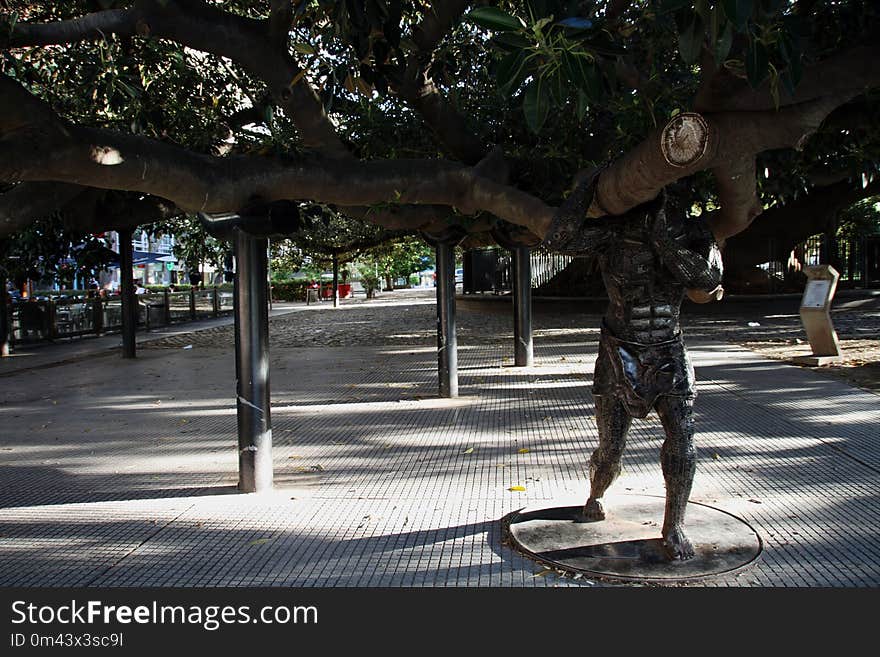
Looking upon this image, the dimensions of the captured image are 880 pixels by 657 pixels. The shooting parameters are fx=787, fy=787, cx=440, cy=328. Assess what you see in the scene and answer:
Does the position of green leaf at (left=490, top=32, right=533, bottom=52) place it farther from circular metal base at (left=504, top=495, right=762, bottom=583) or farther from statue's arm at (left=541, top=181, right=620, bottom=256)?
circular metal base at (left=504, top=495, right=762, bottom=583)

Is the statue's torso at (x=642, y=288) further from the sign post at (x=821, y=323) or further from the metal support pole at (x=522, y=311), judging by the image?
the sign post at (x=821, y=323)

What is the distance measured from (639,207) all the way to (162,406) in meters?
7.29

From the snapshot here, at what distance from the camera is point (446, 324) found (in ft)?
32.8

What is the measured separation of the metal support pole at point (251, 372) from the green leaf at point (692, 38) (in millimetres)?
3666

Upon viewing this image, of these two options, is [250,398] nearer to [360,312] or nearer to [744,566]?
[744,566]

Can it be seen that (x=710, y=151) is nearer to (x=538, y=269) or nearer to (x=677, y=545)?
(x=677, y=545)

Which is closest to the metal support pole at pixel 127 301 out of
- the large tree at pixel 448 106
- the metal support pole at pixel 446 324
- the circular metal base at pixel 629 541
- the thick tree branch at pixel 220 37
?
the large tree at pixel 448 106

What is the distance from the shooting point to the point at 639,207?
169 inches

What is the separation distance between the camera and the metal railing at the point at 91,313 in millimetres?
17859

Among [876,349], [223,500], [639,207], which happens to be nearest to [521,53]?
[639,207]

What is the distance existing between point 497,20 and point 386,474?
13.7 ft

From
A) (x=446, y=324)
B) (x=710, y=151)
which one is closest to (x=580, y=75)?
(x=710, y=151)

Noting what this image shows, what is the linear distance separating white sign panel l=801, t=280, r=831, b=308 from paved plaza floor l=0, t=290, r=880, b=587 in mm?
1073

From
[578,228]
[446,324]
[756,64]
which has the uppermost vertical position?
[756,64]
